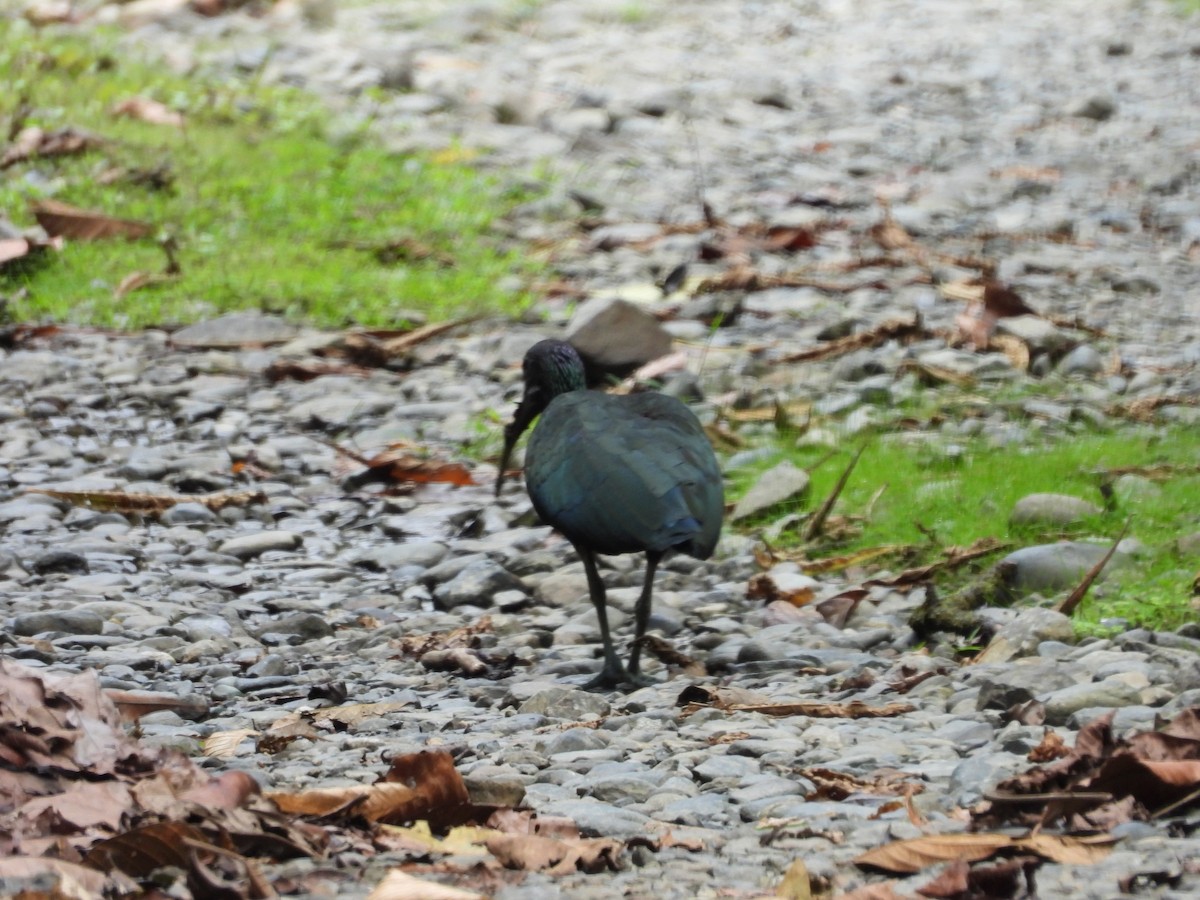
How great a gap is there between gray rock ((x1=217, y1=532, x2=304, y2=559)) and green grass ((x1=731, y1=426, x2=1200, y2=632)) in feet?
5.82

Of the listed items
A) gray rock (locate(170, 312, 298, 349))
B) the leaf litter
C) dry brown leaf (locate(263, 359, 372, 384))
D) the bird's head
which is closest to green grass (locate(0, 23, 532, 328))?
gray rock (locate(170, 312, 298, 349))

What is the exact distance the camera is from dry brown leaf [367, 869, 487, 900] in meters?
3.00

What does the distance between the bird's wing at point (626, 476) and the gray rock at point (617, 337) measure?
3.10 metres

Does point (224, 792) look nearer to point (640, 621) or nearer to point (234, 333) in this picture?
point (640, 621)

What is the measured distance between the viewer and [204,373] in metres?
9.03

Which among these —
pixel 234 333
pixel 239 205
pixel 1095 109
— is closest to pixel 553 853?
pixel 234 333

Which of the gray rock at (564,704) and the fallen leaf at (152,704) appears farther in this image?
the gray rock at (564,704)

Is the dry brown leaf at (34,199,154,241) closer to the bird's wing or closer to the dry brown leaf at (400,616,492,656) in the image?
the dry brown leaf at (400,616,492,656)

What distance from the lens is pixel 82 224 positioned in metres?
10.6

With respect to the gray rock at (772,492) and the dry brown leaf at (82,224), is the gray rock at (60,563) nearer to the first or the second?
the gray rock at (772,492)

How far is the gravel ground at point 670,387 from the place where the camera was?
4086 millimetres

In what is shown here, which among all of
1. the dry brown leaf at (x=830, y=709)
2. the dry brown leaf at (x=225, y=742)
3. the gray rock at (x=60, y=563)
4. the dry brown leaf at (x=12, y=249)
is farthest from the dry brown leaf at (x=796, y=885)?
the dry brown leaf at (x=12, y=249)

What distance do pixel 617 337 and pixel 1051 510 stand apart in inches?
112

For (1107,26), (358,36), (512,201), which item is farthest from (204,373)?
(1107,26)
